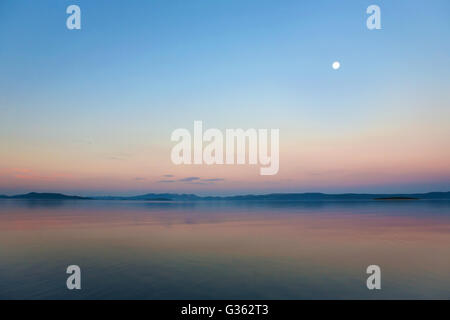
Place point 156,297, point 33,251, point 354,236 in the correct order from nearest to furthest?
point 156,297 < point 33,251 < point 354,236

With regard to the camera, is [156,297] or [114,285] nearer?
[156,297]

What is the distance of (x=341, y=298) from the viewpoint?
448 inches

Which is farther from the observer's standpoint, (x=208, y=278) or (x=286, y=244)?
(x=286, y=244)

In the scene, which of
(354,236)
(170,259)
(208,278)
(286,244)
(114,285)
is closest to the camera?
(114,285)

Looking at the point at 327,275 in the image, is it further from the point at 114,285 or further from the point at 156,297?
the point at 114,285

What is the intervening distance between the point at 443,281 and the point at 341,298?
6.55 m

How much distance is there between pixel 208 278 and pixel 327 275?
620 centimetres

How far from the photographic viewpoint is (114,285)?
12555 millimetres

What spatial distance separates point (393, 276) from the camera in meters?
14.2

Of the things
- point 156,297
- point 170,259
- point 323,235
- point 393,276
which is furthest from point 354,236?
point 156,297

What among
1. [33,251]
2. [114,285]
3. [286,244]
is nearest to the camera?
[114,285]
